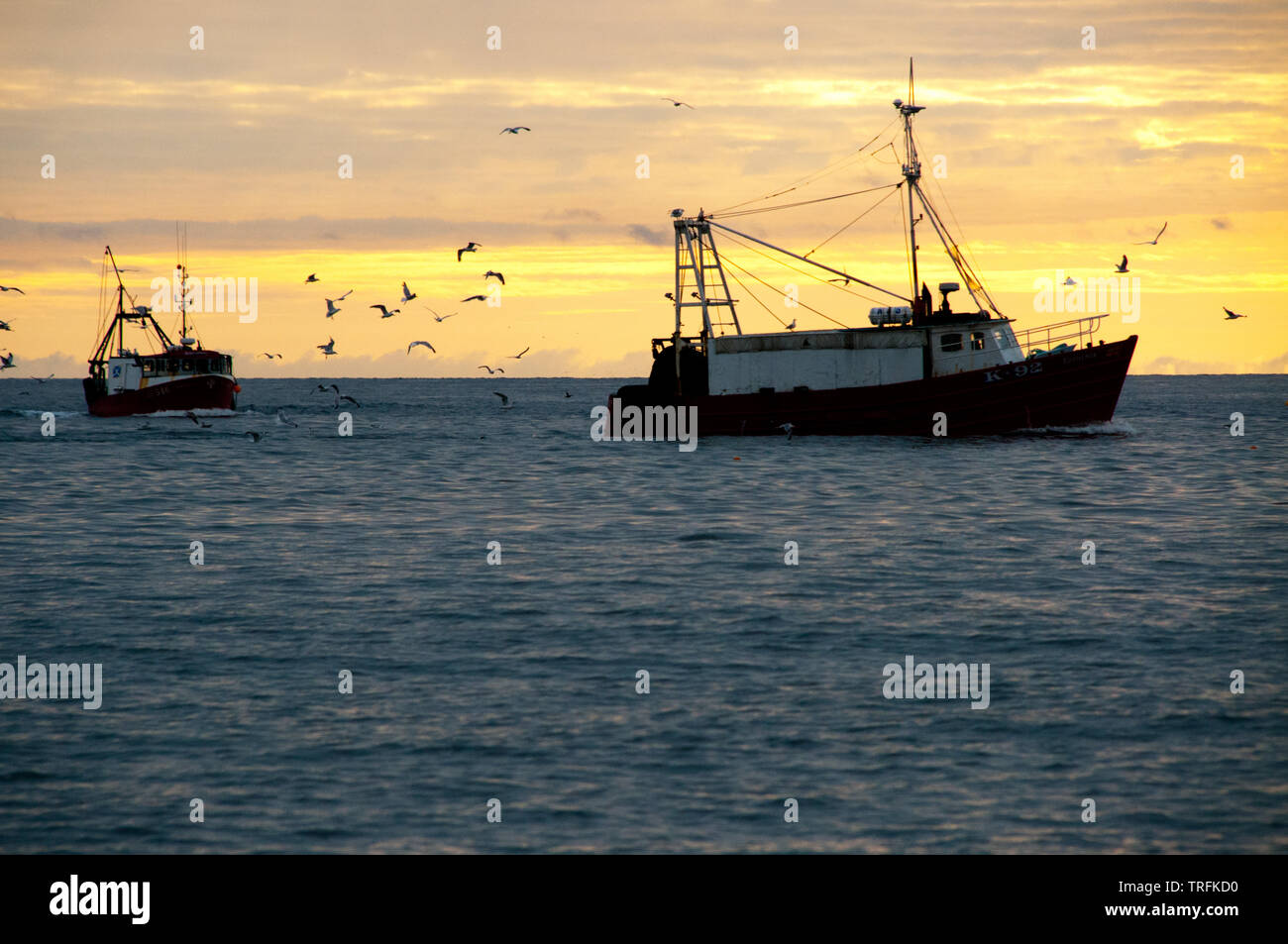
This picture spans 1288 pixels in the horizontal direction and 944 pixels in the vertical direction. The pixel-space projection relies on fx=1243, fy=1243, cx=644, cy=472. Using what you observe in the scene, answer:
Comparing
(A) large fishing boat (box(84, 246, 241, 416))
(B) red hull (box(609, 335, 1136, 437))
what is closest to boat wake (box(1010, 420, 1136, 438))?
(B) red hull (box(609, 335, 1136, 437))

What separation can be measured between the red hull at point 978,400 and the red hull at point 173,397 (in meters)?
53.7

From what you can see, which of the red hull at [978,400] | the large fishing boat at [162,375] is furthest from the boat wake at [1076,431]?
the large fishing boat at [162,375]

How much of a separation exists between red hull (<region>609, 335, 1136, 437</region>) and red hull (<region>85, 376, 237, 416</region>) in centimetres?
5374

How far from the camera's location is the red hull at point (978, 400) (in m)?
60.2

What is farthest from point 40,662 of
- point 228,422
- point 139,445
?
point 228,422

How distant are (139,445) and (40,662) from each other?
5960cm

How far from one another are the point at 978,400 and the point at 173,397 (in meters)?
66.3

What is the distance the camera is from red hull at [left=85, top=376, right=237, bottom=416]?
3873 inches

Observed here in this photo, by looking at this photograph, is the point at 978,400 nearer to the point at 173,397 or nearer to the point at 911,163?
the point at 911,163

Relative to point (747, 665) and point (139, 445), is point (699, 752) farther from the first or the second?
point (139, 445)

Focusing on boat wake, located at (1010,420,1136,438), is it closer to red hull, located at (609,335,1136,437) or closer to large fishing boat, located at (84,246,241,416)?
red hull, located at (609,335,1136,437)

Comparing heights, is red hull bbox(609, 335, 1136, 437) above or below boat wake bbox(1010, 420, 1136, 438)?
above

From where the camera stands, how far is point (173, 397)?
325 ft

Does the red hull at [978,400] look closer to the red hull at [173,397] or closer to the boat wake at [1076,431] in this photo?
the boat wake at [1076,431]
